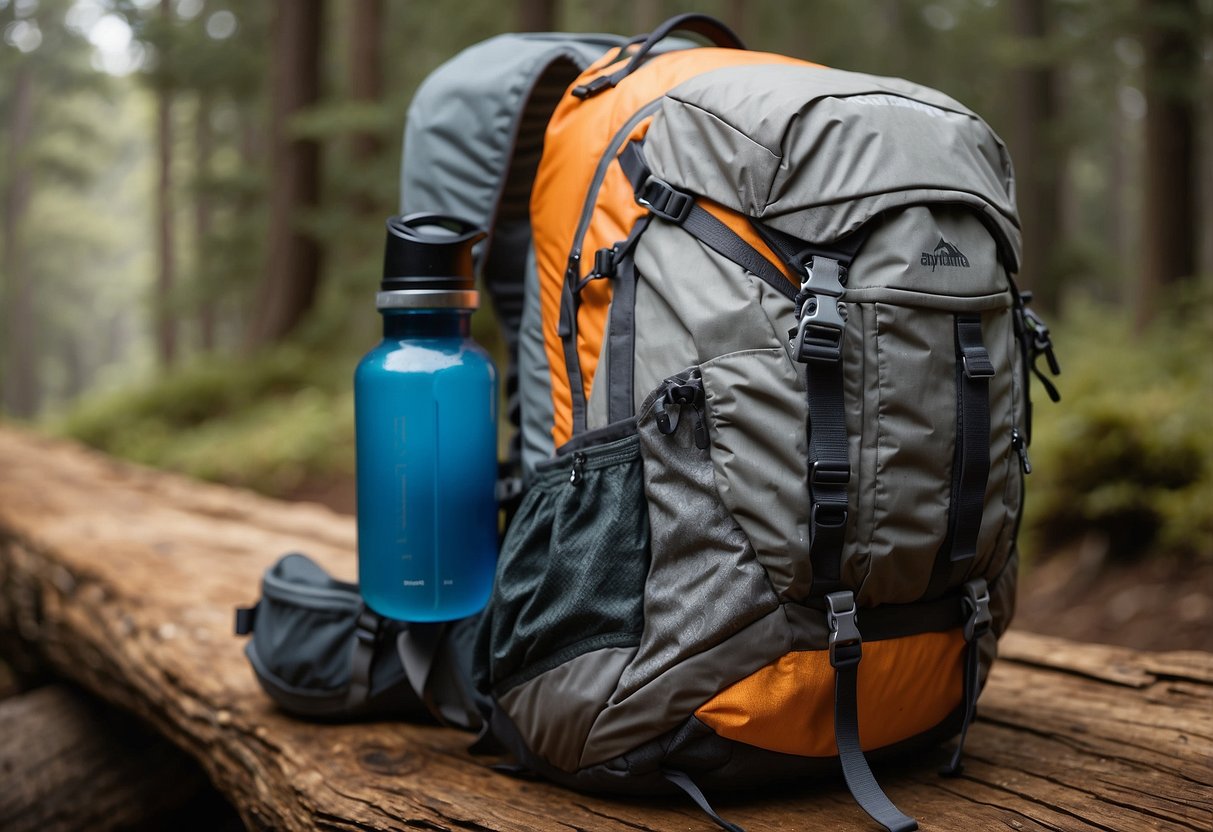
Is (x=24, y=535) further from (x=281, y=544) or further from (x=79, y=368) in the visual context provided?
(x=79, y=368)

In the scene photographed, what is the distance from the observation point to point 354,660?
2195 millimetres

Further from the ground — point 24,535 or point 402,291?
point 402,291

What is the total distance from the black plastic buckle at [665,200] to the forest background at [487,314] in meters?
Answer: 3.54

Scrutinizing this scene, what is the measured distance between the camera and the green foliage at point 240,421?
8.51 m

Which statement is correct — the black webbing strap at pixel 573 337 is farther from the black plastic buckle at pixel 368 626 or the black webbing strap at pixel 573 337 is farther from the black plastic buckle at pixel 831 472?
the black plastic buckle at pixel 368 626

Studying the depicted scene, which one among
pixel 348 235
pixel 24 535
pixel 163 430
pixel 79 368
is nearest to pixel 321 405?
pixel 348 235

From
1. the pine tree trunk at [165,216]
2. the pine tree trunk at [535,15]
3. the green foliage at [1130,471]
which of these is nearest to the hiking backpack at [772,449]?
the green foliage at [1130,471]

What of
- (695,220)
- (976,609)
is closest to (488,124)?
(695,220)

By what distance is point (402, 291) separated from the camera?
2.02 metres

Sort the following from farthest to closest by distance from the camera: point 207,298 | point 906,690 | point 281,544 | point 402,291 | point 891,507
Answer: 1. point 207,298
2. point 281,544
3. point 402,291
4. point 906,690
5. point 891,507

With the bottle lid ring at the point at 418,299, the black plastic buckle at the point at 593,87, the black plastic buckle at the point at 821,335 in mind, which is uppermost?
the black plastic buckle at the point at 593,87

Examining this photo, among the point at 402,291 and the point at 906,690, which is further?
the point at 402,291

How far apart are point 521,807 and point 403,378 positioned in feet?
2.89

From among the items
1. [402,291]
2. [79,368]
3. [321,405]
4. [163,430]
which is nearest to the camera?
[402,291]
